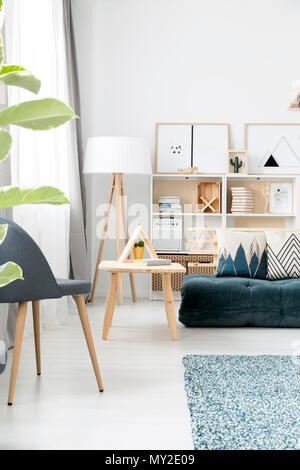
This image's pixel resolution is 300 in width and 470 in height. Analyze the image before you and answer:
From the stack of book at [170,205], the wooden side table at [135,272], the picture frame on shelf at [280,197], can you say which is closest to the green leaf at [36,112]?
the wooden side table at [135,272]

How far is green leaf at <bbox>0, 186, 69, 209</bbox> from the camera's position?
4.03ft

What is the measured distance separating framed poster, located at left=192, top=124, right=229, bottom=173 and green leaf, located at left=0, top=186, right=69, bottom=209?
4817 mm

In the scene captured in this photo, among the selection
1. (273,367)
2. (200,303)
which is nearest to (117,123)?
(200,303)

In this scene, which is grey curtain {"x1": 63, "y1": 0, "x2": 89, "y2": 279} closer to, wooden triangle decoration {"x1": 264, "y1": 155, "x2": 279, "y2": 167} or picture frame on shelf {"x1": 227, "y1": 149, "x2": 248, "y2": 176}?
Answer: picture frame on shelf {"x1": 227, "y1": 149, "x2": 248, "y2": 176}

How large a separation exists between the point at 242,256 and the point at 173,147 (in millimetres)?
1887

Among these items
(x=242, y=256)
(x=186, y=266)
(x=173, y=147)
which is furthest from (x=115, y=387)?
(x=173, y=147)

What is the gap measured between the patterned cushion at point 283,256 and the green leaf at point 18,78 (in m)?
3.49

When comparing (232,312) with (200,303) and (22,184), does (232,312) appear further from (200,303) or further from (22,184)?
(22,184)

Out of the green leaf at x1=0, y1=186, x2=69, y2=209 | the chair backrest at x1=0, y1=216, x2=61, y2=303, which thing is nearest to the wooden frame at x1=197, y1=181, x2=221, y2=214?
the chair backrest at x1=0, y1=216, x2=61, y2=303

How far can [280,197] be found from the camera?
5945 mm

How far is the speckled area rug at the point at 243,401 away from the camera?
1970 millimetres

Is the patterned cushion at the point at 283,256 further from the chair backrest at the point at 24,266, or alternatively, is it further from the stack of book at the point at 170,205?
the chair backrest at the point at 24,266

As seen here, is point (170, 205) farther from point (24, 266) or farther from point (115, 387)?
point (24, 266)

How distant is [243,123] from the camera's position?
5996mm
